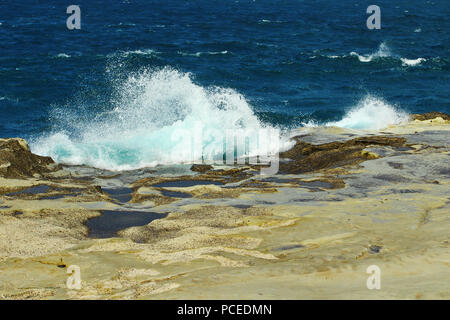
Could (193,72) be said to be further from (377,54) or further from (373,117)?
(377,54)

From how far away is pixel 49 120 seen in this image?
82.0 ft

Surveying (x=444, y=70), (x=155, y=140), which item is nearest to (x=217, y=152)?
(x=155, y=140)

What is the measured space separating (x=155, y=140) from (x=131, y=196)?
6.28 metres

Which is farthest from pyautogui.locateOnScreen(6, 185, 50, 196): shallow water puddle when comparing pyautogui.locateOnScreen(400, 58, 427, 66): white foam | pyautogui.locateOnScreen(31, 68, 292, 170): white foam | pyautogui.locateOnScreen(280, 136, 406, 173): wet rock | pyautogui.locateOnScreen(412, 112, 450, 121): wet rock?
pyautogui.locateOnScreen(400, 58, 427, 66): white foam

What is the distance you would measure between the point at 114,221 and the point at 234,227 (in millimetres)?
2107

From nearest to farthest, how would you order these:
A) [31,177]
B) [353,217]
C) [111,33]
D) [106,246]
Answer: [106,246] < [353,217] < [31,177] < [111,33]

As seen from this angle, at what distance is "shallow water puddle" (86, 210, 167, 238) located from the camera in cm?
958

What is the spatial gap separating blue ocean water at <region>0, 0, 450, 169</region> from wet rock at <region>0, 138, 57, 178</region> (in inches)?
89.9

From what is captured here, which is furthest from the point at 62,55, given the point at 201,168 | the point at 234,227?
the point at 234,227

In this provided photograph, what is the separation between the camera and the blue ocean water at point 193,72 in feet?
67.1

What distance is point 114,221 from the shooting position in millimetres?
10078

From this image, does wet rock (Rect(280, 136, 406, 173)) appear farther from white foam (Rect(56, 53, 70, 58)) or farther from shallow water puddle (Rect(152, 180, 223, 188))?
white foam (Rect(56, 53, 70, 58))

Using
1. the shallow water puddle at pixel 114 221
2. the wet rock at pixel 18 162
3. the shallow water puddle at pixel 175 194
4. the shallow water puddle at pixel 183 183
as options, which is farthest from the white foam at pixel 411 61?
the shallow water puddle at pixel 114 221

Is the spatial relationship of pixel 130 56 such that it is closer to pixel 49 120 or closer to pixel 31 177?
pixel 49 120
